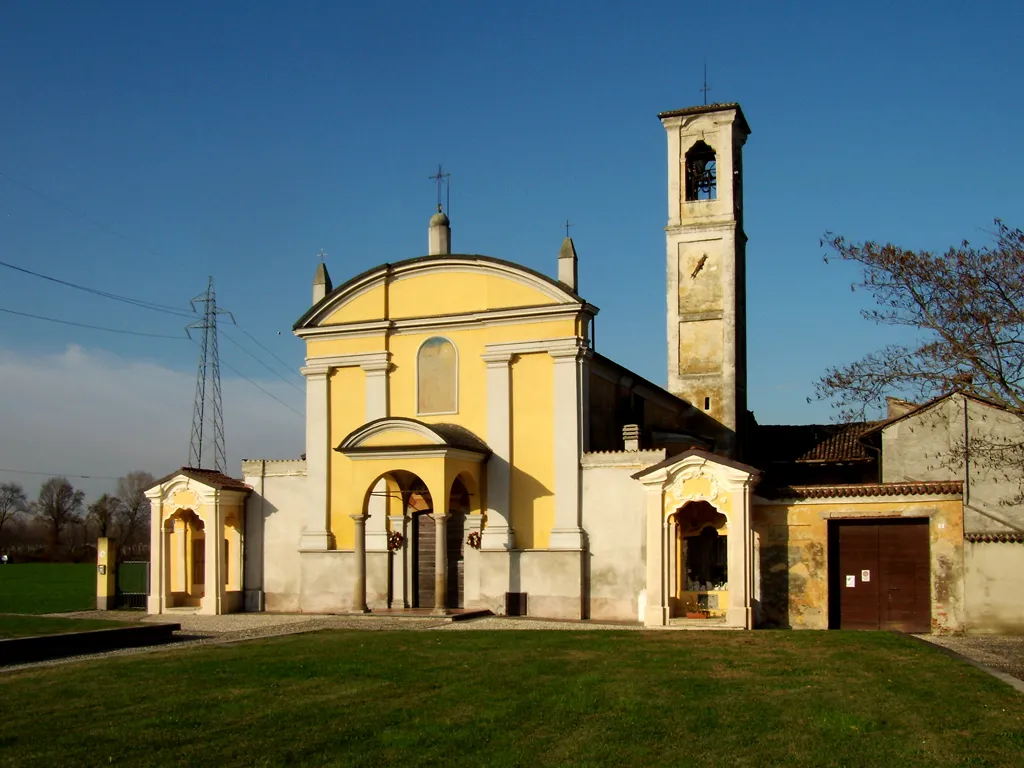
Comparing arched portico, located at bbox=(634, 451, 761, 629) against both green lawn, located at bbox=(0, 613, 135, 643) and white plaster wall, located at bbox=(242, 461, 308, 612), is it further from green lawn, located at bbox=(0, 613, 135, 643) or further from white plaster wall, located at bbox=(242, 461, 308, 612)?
green lawn, located at bbox=(0, 613, 135, 643)

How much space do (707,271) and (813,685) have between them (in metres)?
22.9

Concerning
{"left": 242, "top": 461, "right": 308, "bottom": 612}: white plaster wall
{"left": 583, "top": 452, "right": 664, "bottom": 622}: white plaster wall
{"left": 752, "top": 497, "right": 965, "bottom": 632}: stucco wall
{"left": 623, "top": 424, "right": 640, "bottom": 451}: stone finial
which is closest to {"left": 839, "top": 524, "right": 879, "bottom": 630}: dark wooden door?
{"left": 752, "top": 497, "right": 965, "bottom": 632}: stucco wall

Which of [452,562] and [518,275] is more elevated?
[518,275]

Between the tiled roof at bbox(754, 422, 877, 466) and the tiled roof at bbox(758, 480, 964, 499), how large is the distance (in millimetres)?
10142

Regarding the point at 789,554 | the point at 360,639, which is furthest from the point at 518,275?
the point at 360,639

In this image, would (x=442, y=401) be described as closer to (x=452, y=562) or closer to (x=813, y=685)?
(x=452, y=562)

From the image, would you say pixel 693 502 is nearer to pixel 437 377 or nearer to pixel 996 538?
pixel 996 538

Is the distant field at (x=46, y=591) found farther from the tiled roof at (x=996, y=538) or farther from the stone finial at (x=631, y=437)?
the tiled roof at (x=996, y=538)

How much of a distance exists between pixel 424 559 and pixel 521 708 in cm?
1689

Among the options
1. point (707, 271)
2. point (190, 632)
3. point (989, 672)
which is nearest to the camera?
point (989, 672)

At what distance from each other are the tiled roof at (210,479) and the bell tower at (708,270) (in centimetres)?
1356

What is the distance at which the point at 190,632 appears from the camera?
24.1 meters

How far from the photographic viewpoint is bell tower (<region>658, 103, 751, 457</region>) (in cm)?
3538

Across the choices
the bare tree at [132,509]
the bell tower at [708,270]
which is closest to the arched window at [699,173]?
the bell tower at [708,270]
